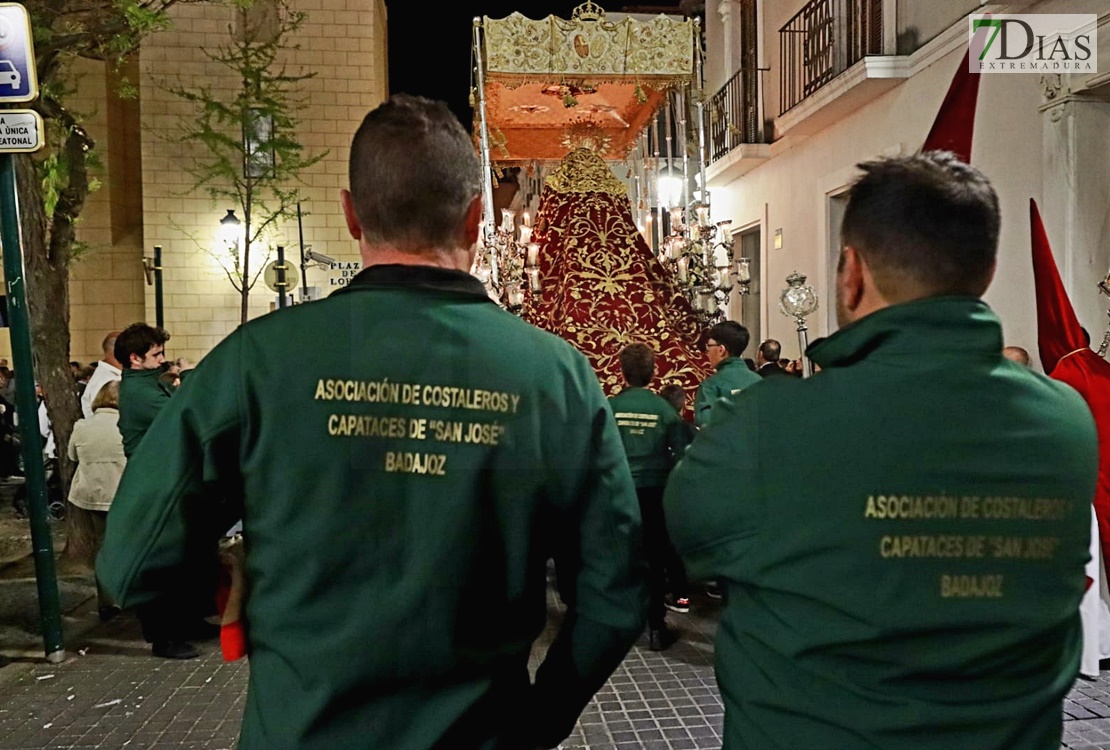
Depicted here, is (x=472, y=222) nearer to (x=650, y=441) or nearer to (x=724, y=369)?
(x=650, y=441)

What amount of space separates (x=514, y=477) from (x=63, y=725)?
12.8 ft

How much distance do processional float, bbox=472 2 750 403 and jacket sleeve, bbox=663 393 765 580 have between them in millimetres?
5206

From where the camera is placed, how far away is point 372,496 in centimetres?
160

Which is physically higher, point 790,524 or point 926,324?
point 926,324

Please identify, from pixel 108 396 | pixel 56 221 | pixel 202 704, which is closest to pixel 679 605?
pixel 202 704

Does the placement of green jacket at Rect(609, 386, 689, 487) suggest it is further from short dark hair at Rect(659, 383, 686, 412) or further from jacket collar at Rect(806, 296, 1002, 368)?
jacket collar at Rect(806, 296, 1002, 368)

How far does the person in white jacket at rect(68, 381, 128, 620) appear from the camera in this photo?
620 cm

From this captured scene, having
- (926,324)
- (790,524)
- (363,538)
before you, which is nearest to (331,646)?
(363,538)

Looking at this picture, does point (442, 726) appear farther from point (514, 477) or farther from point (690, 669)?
point (690, 669)

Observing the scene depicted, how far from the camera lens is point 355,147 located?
1.78 metres

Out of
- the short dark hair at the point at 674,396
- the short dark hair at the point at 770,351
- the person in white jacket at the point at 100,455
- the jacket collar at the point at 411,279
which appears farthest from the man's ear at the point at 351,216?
the short dark hair at the point at 770,351

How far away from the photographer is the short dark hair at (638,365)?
18.0 ft

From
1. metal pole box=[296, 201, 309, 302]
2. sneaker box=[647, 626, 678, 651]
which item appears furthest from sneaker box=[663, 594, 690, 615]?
metal pole box=[296, 201, 309, 302]

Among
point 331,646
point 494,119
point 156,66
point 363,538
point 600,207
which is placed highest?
point 156,66
